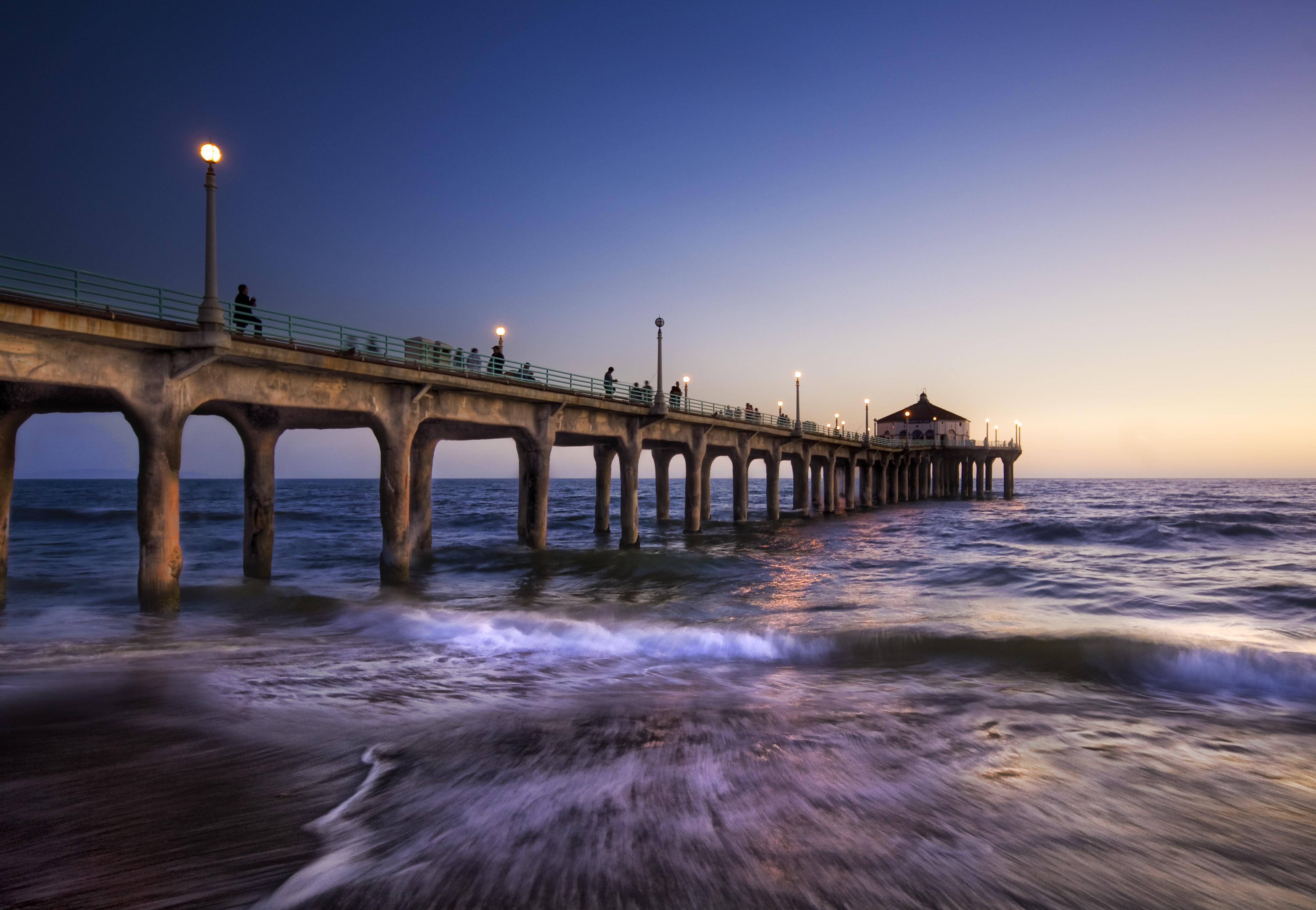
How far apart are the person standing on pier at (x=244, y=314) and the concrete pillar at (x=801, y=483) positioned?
43.6 m

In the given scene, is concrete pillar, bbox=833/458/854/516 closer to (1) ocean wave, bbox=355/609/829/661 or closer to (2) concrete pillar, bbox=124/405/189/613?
(1) ocean wave, bbox=355/609/829/661

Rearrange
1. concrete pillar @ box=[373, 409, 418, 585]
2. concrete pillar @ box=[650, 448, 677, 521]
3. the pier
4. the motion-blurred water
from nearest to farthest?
1. the motion-blurred water
2. the pier
3. concrete pillar @ box=[373, 409, 418, 585]
4. concrete pillar @ box=[650, 448, 677, 521]

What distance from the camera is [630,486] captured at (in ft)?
103

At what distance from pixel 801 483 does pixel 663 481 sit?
18.8 metres

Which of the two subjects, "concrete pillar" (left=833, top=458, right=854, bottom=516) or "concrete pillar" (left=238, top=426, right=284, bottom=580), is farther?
"concrete pillar" (left=833, top=458, right=854, bottom=516)

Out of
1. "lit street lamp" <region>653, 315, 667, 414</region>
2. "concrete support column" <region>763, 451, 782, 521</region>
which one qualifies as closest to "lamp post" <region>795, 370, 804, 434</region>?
"concrete support column" <region>763, 451, 782, 521</region>

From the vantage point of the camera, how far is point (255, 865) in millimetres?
4645

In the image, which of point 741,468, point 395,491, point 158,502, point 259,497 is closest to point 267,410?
point 259,497

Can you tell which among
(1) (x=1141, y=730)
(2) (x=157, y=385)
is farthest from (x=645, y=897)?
(2) (x=157, y=385)

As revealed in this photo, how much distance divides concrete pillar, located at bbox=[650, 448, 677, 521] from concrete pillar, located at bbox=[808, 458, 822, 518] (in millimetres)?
16429

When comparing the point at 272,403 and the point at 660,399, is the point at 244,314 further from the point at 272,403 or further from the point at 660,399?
the point at 660,399

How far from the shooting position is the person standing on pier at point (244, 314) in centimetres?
1509

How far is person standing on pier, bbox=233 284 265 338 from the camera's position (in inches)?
594

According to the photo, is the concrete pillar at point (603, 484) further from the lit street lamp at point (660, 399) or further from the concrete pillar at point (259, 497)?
the concrete pillar at point (259, 497)
